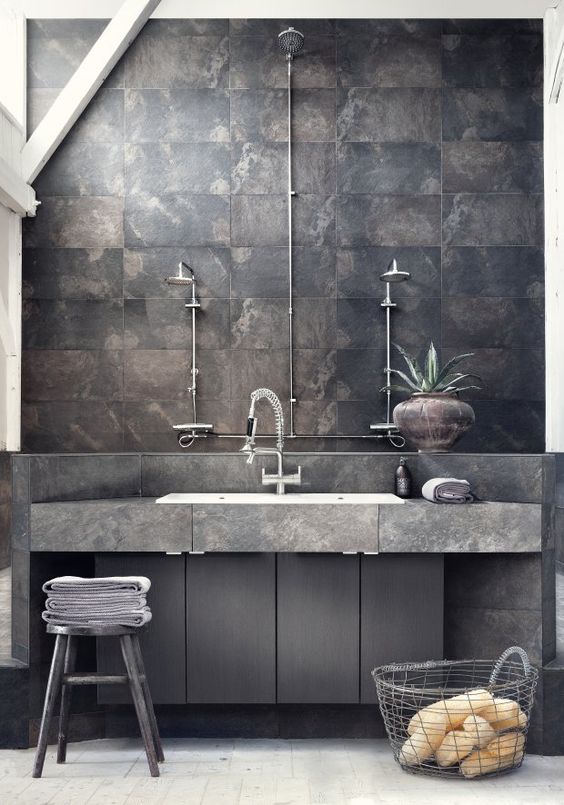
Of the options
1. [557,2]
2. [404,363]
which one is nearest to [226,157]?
[404,363]

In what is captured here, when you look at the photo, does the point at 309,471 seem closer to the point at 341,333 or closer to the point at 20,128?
the point at 341,333

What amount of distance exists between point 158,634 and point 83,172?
312 cm

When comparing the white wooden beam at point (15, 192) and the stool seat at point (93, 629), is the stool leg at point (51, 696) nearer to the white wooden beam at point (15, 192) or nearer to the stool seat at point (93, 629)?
the stool seat at point (93, 629)

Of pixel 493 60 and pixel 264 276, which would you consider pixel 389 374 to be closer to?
pixel 264 276

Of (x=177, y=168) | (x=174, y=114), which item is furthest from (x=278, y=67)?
(x=177, y=168)

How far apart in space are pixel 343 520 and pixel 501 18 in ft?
12.1

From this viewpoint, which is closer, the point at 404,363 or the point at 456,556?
the point at 456,556

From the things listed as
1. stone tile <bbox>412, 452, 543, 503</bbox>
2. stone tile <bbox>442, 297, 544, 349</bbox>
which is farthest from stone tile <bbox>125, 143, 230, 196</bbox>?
stone tile <bbox>412, 452, 543, 503</bbox>

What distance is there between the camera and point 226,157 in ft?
15.4

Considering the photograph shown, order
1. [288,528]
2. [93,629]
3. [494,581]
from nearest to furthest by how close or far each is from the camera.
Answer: [93,629] < [288,528] < [494,581]

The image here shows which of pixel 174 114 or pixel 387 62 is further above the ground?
pixel 387 62

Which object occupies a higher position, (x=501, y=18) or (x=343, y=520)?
(x=501, y=18)

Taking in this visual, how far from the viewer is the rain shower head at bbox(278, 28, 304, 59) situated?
179 inches

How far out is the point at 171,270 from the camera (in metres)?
4.68
